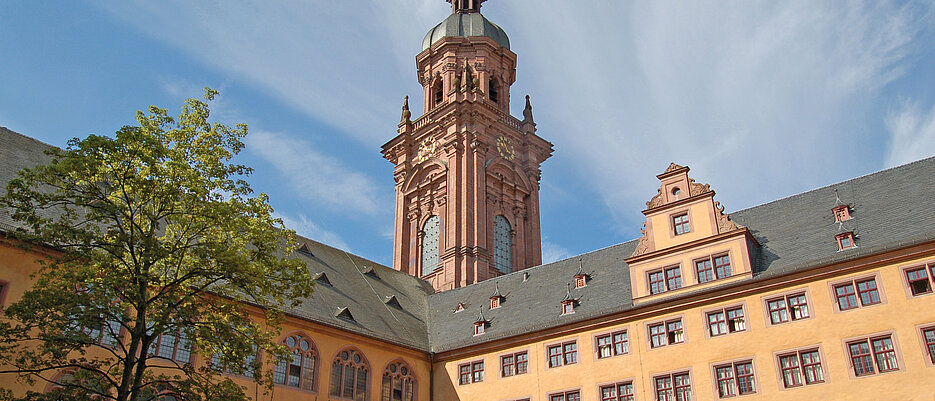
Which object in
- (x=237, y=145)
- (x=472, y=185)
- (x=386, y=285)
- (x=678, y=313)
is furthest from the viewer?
(x=472, y=185)

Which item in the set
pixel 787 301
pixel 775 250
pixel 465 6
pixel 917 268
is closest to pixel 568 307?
pixel 775 250

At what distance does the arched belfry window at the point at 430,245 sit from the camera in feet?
176

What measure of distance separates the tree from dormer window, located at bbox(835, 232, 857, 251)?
1990 cm

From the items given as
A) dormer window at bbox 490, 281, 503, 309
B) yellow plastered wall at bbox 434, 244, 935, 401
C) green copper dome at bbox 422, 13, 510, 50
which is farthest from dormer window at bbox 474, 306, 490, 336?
green copper dome at bbox 422, 13, 510, 50

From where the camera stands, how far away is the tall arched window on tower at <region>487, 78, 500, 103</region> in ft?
203

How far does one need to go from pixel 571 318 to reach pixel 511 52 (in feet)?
114

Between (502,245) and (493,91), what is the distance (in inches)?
549

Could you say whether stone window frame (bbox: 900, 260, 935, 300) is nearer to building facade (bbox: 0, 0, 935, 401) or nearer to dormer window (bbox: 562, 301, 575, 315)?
building facade (bbox: 0, 0, 935, 401)

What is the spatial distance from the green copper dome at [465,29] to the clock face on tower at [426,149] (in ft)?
32.8

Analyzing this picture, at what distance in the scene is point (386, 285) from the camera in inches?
1773

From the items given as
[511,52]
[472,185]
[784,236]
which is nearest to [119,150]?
[784,236]

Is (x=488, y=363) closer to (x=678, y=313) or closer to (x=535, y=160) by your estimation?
(x=678, y=313)

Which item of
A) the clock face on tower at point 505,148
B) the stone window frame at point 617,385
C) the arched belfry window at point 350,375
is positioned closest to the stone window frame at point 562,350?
the stone window frame at point 617,385

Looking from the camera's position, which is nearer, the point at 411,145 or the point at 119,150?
the point at 119,150
